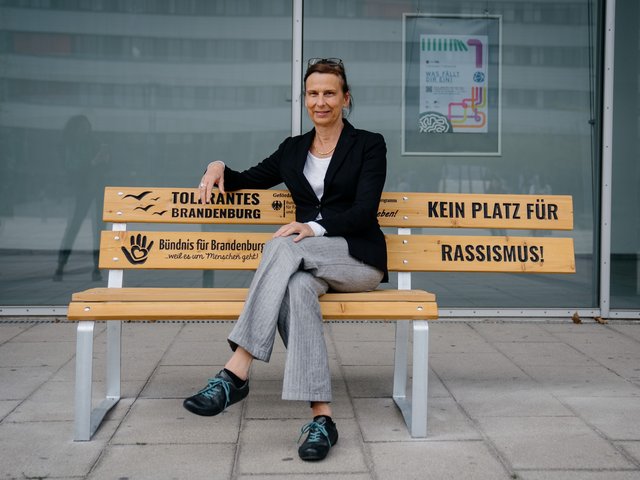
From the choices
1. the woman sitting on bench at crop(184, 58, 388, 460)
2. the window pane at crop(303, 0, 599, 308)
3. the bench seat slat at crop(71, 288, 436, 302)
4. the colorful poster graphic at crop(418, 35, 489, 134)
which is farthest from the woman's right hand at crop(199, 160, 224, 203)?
the colorful poster graphic at crop(418, 35, 489, 134)

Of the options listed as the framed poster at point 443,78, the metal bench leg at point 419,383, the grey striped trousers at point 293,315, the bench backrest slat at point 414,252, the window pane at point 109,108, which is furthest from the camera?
the framed poster at point 443,78

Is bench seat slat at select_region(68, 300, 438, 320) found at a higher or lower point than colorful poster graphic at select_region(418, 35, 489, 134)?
lower

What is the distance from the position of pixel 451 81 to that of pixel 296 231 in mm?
3332

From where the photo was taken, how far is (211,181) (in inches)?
159

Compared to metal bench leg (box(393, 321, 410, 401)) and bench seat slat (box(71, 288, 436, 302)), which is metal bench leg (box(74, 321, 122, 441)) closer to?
bench seat slat (box(71, 288, 436, 302))

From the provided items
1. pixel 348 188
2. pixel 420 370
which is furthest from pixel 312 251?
pixel 420 370

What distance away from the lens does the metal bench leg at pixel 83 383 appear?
338 centimetres

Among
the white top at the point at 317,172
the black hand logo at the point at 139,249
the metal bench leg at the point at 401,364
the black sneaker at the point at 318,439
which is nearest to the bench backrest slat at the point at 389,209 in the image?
the black hand logo at the point at 139,249

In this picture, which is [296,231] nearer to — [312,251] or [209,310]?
[312,251]

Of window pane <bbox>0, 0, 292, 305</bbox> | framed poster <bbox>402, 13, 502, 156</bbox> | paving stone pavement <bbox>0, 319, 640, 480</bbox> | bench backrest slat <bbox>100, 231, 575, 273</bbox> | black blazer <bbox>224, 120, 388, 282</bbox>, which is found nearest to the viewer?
paving stone pavement <bbox>0, 319, 640, 480</bbox>

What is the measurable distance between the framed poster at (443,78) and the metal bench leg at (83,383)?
370 cm

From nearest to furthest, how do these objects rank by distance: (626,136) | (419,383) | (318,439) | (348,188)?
(318,439), (419,383), (348,188), (626,136)

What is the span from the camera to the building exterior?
6.40 metres

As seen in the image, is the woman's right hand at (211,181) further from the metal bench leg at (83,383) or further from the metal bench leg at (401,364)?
the metal bench leg at (401,364)
